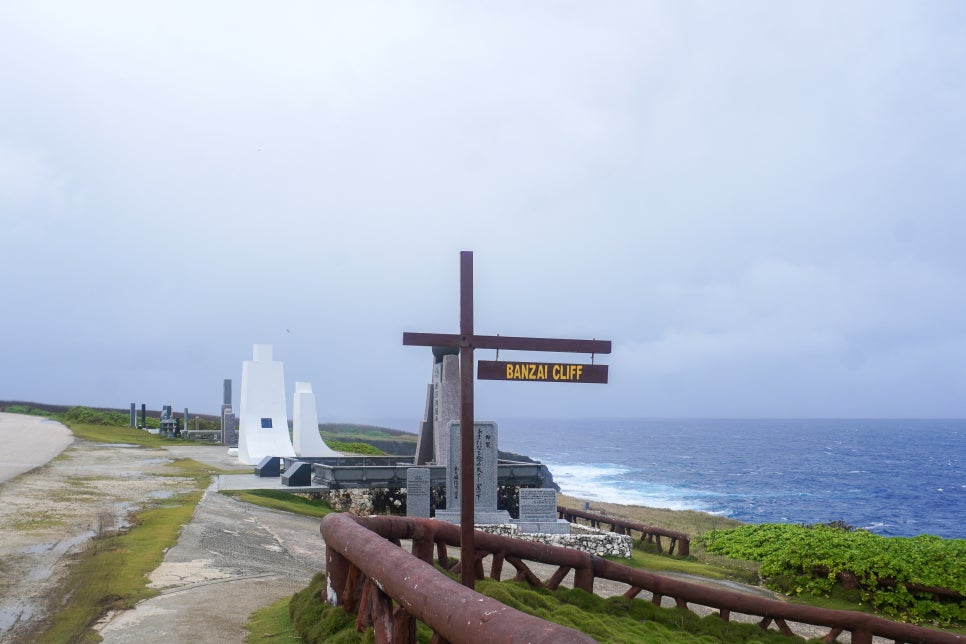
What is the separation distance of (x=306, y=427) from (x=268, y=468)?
34.0ft

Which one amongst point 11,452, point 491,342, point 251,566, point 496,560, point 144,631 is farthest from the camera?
point 11,452

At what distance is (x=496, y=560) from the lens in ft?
21.3

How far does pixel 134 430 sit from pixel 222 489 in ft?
77.9

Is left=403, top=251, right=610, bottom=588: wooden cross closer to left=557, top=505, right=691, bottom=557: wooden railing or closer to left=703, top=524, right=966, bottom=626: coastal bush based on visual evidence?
left=703, top=524, right=966, bottom=626: coastal bush

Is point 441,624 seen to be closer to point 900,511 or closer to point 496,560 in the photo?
point 496,560

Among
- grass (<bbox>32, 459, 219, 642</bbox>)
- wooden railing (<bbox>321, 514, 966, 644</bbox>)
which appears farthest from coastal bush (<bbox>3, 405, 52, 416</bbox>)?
wooden railing (<bbox>321, 514, 966, 644</bbox>)

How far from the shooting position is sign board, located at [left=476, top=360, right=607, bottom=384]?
6043 mm

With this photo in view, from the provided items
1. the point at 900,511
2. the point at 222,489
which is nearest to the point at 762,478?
the point at 900,511

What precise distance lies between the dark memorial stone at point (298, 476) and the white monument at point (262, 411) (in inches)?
291

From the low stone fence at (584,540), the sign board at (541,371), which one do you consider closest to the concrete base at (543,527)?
the low stone fence at (584,540)

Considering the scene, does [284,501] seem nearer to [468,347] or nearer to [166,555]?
[166,555]

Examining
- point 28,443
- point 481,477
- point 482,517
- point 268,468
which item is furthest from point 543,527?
point 28,443

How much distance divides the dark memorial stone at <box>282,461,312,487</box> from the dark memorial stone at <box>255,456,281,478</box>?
1833 millimetres

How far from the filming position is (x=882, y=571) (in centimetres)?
1142
